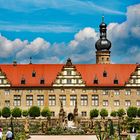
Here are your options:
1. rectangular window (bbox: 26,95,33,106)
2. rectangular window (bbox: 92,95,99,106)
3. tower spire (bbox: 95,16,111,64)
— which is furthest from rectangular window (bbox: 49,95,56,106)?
tower spire (bbox: 95,16,111,64)

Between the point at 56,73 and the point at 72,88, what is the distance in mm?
2625

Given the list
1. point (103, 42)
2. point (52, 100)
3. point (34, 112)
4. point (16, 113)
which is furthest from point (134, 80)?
point (16, 113)

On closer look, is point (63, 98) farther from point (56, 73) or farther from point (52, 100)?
point (56, 73)

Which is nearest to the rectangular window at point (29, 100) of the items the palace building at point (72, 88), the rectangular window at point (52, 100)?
the palace building at point (72, 88)

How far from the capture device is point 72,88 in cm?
6575

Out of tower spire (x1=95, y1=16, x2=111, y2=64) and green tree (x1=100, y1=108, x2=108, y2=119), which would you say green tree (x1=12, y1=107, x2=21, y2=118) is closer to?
green tree (x1=100, y1=108, x2=108, y2=119)

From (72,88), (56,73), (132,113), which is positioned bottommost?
(132,113)

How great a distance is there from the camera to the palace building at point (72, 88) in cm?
6506

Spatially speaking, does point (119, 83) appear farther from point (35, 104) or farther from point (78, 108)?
point (35, 104)

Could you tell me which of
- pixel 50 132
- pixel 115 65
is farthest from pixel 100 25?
pixel 50 132

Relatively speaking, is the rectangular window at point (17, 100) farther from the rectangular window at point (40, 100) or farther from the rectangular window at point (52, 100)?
the rectangular window at point (52, 100)

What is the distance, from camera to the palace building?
2562 inches

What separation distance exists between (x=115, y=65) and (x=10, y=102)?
1279 cm

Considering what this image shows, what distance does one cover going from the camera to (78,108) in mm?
64750
